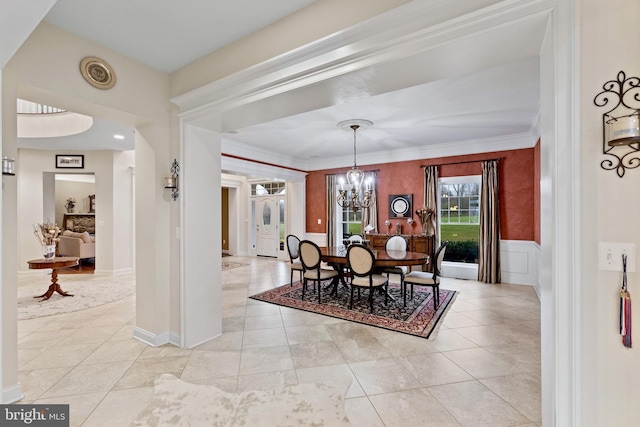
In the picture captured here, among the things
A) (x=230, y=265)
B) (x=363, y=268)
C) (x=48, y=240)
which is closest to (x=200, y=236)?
(x=363, y=268)

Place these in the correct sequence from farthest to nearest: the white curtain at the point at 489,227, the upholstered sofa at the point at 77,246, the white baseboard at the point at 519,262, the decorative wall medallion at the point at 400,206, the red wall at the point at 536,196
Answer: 1. the upholstered sofa at the point at 77,246
2. the decorative wall medallion at the point at 400,206
3. the white curtain at the point at 489,227
4. the white baseboard at the point at 519,262
5. the red wall at the point at 536,196

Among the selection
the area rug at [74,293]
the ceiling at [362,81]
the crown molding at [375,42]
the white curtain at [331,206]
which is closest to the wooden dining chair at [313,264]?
the ceiling at [362,81]

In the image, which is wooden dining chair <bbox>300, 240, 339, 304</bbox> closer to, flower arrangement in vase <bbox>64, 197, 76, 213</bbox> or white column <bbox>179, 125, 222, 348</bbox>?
white column <bbox>179, 125, 222, 348</bbox>

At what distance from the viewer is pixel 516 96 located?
3.64 metres

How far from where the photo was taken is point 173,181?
2.91 meters

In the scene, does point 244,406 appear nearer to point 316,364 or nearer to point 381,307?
point 316,364

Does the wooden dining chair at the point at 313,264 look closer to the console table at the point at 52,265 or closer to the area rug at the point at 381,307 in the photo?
the area rug at the point at 381,307

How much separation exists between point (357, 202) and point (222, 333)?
9.25 feet

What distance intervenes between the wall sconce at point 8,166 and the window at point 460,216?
21.2 ft

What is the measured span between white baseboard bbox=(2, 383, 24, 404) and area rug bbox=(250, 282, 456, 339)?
275cm

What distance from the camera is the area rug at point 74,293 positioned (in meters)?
4.10

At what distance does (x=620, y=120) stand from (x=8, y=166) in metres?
3.49

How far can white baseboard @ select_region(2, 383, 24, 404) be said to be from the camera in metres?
2.05

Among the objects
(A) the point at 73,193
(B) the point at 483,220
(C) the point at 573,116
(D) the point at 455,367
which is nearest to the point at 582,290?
(C) the point at 573,116
